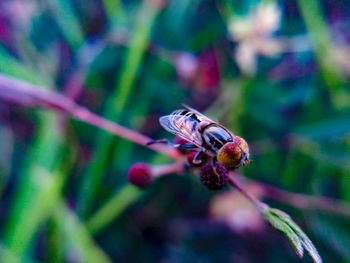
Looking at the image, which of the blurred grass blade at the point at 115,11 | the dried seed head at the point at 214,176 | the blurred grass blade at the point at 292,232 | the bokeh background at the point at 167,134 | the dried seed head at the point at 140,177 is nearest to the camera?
the blurred grass blade at the point at 292,232

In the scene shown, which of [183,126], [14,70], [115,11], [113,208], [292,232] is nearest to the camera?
[292,232]

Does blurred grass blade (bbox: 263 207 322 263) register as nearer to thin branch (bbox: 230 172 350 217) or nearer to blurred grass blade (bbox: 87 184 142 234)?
thin branch (bbox: 230 172 350 217)

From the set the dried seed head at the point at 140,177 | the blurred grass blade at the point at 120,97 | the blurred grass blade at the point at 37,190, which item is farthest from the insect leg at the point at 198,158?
the blurred grass blade at the point at 37,190

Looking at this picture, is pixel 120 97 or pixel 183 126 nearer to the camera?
pixel 183 126

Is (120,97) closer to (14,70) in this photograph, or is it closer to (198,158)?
(14,70)

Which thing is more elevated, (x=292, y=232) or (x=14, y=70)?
(x=14, y=70)

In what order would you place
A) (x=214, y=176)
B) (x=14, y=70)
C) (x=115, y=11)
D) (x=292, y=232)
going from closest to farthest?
(x=292, y=232)
(x=214, y=176)
(x=14, y=70)
(x=115, y=11)

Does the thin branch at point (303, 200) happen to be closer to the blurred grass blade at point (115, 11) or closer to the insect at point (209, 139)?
the insect at point (209, 139)

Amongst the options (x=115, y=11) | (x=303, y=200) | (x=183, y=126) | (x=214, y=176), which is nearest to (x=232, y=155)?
(x=214, y=176)
